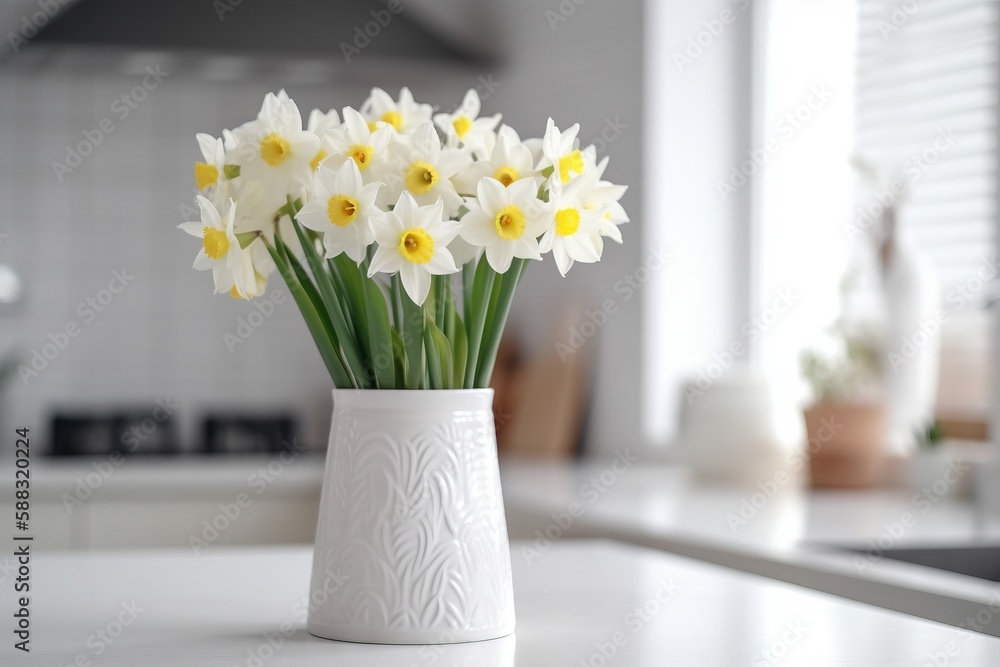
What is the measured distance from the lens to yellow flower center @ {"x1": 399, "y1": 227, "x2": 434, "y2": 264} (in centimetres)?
73

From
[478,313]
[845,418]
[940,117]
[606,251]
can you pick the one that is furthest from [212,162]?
[606,251]

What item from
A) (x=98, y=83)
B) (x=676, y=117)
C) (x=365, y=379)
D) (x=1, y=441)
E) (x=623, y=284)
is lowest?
(x=1, y=441)

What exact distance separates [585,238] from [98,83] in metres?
3.30

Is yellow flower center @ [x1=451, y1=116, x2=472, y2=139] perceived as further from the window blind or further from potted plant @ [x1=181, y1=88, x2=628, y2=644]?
the window blind

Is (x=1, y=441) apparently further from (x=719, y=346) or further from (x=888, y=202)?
(x=888, y=202)

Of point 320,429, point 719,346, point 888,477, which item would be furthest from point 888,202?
point 320,429

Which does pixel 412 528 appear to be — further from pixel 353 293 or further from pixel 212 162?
pixel 212 162

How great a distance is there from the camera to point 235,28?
10.4ft

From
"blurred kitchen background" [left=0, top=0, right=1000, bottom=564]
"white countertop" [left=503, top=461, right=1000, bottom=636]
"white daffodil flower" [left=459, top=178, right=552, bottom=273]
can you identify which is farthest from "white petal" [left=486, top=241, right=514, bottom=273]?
"blurred kitchen background" [left=0, top=0, right=1000, bottom=564]

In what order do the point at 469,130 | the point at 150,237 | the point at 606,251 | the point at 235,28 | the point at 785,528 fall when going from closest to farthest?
1. the point at 469,130
2. the point at 785,528
3. the point at 606,251
4. the point at 235,28
5. the point at 150,237

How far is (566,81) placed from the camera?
3236mm

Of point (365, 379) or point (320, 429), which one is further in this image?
point (320, 429)

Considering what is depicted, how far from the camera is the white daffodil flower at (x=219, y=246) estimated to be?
759mm

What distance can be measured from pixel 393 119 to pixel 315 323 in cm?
18
